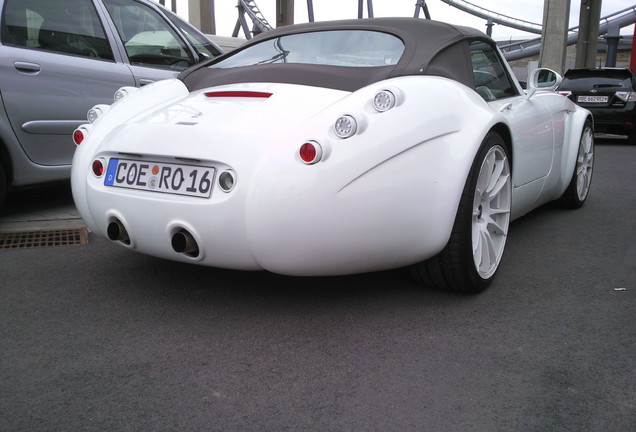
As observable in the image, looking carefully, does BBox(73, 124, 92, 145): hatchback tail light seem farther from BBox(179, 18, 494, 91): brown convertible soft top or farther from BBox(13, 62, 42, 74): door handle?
BBox(13, 62, 42, 74): door handle

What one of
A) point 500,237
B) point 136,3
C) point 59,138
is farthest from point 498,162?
point 136,3

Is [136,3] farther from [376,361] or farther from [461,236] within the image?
[376,361]

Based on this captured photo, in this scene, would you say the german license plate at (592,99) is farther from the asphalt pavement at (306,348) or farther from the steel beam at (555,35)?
the steel beam at (555,35)

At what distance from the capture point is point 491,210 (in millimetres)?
3338

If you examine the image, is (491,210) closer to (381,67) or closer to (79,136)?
(381,67)

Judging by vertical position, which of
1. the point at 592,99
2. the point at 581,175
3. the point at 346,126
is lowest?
the point at 592,99

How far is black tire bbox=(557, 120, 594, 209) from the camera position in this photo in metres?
5.09

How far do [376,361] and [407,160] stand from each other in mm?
807

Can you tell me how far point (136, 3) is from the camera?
5406mm

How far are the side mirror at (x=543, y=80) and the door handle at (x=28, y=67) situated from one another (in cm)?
313

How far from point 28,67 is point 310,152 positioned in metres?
2.64

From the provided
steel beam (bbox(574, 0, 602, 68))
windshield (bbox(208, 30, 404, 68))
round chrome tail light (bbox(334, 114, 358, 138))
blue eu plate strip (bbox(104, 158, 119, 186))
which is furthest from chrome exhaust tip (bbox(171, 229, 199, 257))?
steel beam (bbox(574, 0, 602, 68))

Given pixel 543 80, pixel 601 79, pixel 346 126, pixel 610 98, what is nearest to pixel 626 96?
pixel 610 98

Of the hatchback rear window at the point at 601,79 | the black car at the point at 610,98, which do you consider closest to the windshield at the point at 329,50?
the black car at the point at 610,98
